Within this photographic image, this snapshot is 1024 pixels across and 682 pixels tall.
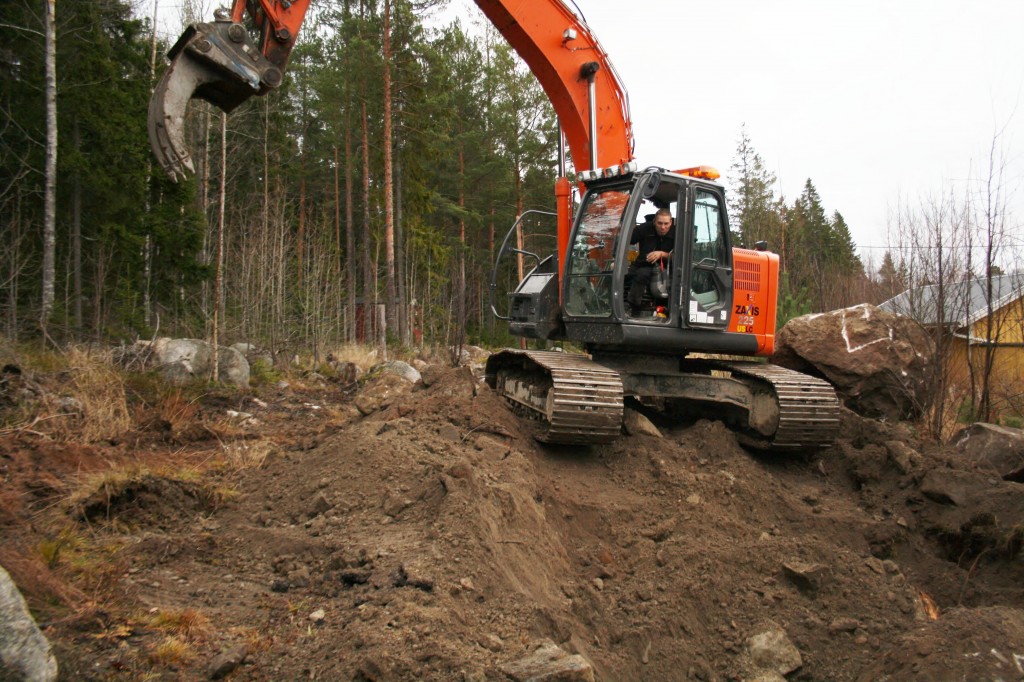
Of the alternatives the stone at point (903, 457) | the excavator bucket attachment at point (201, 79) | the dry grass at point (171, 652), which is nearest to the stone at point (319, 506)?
the dry grass at point (171, 652)

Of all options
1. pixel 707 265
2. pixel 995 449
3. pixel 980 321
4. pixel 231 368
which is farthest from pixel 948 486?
pixel 231 368

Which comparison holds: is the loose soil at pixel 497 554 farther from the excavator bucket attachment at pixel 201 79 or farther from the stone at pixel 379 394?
the excavator bucket attachment at pixel 201 79

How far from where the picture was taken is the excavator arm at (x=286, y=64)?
16.8 feet

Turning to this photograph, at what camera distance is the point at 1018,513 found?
5270mm

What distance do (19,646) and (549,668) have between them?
190cm

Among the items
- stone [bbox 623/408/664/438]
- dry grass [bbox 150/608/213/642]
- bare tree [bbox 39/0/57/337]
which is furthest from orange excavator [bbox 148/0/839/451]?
bare tree [bbox 39/0/57/337]

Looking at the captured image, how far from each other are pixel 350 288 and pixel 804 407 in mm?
22002

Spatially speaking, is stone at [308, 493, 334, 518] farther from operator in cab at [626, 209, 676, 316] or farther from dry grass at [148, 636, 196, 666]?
operator in cab at [626, 209, 676, 316]

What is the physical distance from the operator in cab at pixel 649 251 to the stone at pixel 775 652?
3.15 meters

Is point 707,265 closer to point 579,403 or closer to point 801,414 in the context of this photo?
point 801,414

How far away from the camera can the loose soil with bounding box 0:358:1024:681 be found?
3289 millimetres

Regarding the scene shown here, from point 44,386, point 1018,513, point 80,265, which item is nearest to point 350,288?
point 80,265

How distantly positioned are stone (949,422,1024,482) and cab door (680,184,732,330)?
8.57 ft

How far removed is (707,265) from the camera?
6.75 metres
